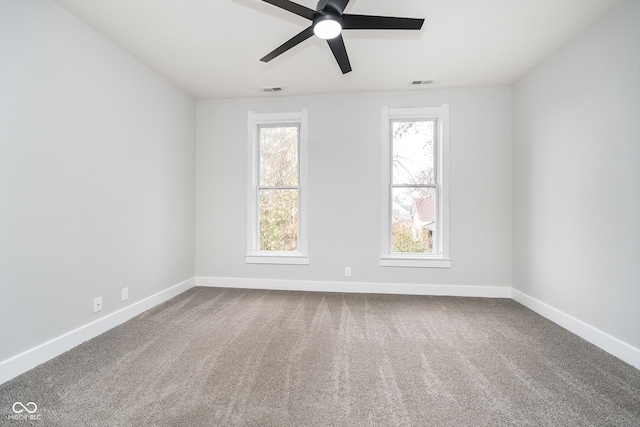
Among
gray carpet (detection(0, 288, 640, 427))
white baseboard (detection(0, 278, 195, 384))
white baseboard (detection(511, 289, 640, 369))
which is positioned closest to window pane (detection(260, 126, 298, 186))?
gray carpet (detection(0, 288, 640, 427))

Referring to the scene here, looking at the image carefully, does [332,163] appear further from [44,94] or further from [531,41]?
[44,94]

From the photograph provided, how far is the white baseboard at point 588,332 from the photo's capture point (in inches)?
83.3

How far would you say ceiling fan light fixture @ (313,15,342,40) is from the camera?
1.86 metres

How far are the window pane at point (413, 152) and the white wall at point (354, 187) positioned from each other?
0.27m

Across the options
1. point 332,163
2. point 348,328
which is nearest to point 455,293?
point 348,328

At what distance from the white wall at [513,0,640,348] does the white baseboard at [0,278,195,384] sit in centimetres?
440

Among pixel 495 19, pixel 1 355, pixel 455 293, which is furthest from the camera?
pixel 455 293

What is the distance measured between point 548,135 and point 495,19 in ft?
4.58

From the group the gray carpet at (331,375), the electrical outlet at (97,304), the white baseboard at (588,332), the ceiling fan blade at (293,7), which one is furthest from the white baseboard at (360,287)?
the ceiling fan blade at (293,7)

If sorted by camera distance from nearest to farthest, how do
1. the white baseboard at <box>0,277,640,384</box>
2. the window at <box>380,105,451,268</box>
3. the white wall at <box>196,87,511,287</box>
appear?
the white baseboard at <box>0,277,640,384</box> < the white wall at <box>196,87,511,287</box> < the window at <box>380,105,451,268</box>

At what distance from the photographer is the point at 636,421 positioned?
1.54 m

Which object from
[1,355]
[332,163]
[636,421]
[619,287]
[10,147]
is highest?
[332,163]

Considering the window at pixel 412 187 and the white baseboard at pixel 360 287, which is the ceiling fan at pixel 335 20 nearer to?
the window at pixel 412 187

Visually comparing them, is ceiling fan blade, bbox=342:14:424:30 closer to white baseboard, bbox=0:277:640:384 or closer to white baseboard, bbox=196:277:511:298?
white baseboard, bbox=0:277:640:384
